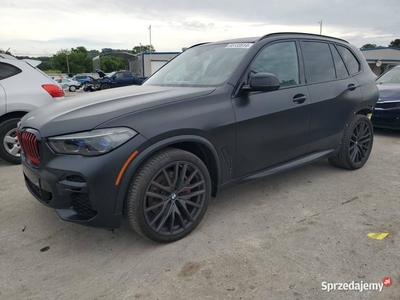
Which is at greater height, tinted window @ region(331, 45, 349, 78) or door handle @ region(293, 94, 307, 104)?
tinted window @ region(331, 45, 349, 78)

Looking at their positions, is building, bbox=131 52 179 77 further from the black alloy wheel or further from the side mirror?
the side mirror

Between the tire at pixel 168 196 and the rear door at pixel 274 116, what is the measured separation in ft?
1.65

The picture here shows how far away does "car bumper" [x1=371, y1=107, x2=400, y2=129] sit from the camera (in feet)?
20.8

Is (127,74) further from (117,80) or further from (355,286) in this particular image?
(355,286)

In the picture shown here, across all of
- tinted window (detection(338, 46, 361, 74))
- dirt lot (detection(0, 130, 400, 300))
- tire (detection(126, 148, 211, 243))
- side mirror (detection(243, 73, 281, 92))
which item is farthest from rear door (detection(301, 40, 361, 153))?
tire (detection(126, 148, 211, 243))

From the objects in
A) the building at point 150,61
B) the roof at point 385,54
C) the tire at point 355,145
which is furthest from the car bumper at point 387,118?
the roof at point 385,54

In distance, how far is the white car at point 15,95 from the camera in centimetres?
476

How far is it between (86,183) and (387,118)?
20.6ft

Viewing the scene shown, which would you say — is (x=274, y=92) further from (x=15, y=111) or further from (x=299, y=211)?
(x=15, y=111)

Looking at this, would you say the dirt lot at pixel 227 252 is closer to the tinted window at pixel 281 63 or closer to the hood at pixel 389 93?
the tinted window at pixel 281 63

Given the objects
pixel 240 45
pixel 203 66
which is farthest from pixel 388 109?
pixel 203 66

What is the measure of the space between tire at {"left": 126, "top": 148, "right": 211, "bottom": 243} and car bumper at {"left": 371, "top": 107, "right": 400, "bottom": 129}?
524 cm

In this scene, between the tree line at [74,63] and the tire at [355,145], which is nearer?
the tire at [355,145]

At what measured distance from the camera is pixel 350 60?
434 cm
